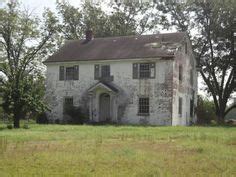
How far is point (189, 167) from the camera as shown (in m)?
11.9

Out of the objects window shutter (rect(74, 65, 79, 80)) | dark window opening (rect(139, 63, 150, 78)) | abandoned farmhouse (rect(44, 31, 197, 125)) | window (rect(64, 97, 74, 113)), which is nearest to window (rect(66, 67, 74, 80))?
abandoned farmhouse (rect(44, 31, 197, 125))

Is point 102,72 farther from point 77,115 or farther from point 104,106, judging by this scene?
point 77,115

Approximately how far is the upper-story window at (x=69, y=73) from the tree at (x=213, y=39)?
14275 millimetres

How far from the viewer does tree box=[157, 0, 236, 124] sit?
4678cm

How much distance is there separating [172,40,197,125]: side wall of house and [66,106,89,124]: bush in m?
7.72

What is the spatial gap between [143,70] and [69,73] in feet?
24.4

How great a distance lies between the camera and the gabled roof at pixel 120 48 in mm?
38375

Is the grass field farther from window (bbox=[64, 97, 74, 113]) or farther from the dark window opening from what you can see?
window (bbox=[64, 97, 74, 113])

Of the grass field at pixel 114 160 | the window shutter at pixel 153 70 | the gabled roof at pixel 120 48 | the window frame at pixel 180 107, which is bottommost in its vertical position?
the grass field at pixel 114 160

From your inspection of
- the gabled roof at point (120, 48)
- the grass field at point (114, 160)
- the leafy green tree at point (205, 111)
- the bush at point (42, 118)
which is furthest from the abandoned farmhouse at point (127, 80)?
the grass field at point (114, 160)

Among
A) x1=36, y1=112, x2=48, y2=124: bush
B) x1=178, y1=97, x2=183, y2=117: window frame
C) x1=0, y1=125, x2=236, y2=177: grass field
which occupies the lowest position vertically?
x1=0, y1=125, x2=236, y2=177: grass field

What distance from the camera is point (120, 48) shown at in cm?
4078

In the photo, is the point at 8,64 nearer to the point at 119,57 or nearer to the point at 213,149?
the point at 119,57

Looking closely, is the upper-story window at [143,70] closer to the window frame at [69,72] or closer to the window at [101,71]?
the window at [101,71]
